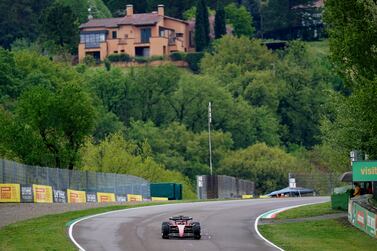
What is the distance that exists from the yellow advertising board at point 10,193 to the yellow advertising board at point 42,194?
210 centimetres

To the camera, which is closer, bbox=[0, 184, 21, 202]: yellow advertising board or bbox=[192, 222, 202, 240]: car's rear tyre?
bbox=[192, 222, 202, 240]: car's rear tyre

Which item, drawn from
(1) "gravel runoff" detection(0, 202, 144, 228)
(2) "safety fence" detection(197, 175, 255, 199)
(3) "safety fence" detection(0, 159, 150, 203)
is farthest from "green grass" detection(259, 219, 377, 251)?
(2) "safety fence" detection(197, 175, 255, 199)

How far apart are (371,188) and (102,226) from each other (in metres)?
15.7

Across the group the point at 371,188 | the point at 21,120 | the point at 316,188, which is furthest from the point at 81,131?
the point at 371,188

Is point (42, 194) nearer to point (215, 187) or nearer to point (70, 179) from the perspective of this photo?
point (70, 179)

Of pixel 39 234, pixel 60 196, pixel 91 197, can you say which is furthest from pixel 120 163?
pixel 39 234

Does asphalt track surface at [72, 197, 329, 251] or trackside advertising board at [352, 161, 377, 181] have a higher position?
trackside advertising board at [352, 161, 377, 181]

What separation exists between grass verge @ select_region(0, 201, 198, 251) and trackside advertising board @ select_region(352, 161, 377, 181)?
1283 centimetres

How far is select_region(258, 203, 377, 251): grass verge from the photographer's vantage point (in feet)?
147

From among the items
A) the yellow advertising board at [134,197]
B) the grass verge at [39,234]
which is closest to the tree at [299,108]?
the yellow advertising board at [134,197]

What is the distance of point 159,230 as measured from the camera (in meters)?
48.8

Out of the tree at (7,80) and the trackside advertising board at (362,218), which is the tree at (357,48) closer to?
the trackside advertising board at (362,218)

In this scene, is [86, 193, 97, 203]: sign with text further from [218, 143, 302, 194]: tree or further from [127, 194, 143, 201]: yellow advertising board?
[218, 143, 302, 194]: tree

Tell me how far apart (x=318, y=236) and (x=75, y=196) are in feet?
104
